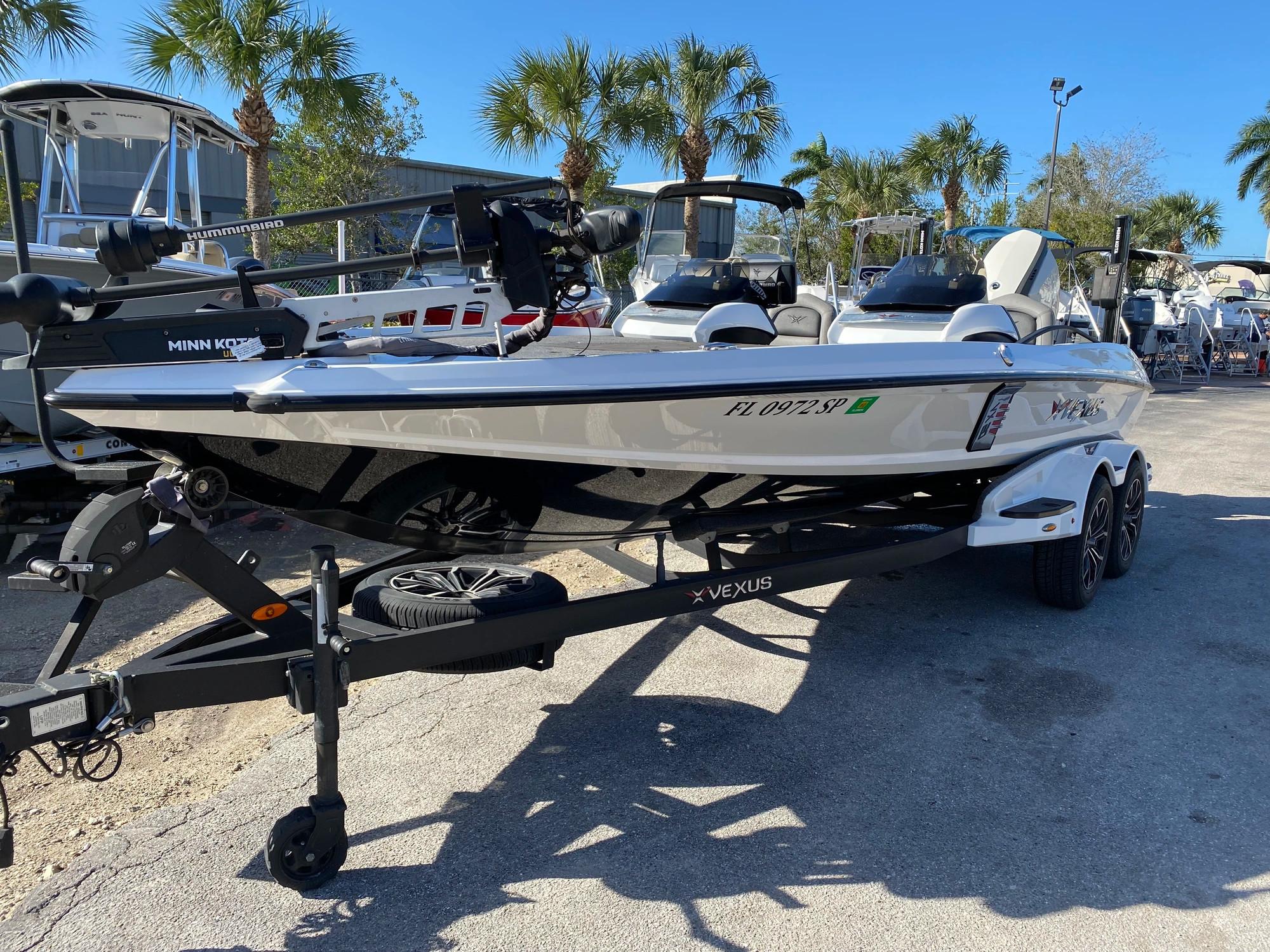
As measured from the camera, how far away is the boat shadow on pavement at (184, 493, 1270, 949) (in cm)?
256

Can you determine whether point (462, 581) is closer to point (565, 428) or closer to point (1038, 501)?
point (565, 428)

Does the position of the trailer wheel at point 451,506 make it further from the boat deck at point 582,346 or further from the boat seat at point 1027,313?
the boat seat at point 1027,313

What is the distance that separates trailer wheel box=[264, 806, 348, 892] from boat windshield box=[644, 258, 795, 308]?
14.0 feet

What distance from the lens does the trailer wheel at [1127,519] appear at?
5.17 m

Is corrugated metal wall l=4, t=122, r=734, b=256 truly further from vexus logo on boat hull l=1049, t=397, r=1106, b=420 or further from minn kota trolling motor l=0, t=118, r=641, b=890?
minn kota trolling motor l=0, t=118, r=641, b=890

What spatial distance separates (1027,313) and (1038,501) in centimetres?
168

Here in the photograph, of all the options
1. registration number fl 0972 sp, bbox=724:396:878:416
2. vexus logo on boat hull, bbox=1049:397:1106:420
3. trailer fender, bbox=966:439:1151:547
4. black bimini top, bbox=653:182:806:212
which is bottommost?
trailer fender, bbox=966:439:1151:547

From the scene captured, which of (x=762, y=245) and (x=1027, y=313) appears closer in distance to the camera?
(x=1027, y=313)

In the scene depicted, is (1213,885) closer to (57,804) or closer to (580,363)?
(580,363)

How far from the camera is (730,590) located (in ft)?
11.1

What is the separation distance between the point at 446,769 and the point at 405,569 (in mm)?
795

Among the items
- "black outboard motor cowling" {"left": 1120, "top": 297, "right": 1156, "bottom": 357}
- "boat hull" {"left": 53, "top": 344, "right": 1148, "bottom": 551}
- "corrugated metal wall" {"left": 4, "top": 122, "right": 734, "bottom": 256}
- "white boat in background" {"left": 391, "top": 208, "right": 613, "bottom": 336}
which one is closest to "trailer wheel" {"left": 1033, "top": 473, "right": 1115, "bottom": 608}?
"boat hull" {"left": 53, "top": 344, "right": 1148, "bottom": 551}

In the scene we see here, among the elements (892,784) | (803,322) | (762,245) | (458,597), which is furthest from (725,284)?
(892,784)

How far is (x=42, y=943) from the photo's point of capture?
2287 millimetres
